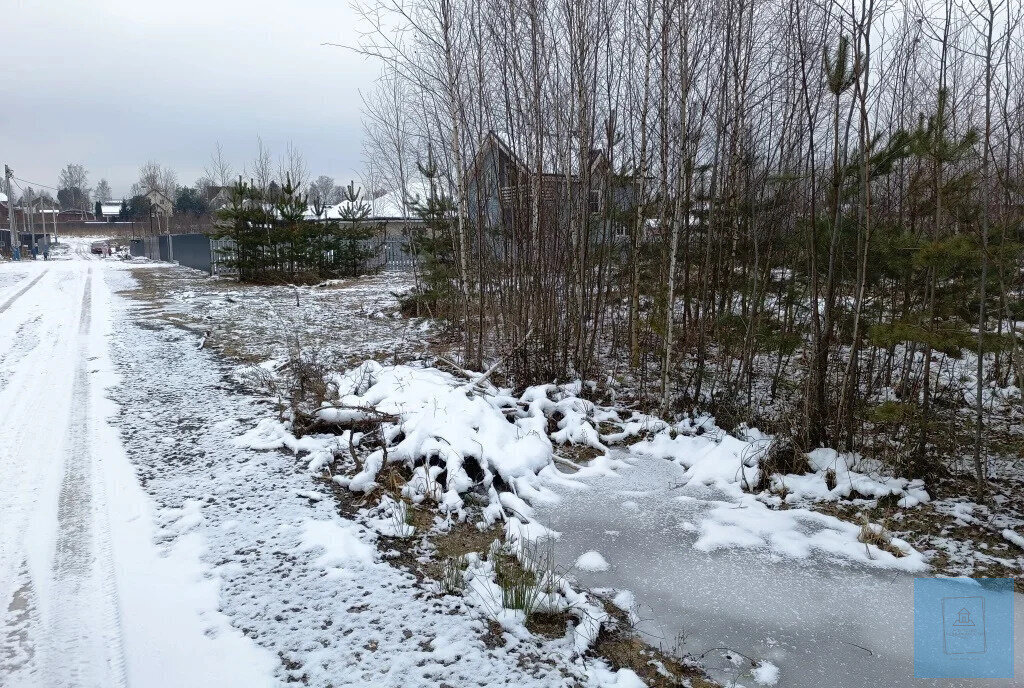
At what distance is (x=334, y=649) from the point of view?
113 inches

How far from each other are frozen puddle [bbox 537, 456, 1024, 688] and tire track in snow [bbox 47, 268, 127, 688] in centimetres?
235

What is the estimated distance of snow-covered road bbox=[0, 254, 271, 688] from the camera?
8.86ft

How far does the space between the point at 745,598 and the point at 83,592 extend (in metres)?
3.46

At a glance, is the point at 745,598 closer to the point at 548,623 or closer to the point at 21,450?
the point at 548,623

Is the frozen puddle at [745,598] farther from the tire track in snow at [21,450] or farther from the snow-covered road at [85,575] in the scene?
the tire track in snow at [21,450]

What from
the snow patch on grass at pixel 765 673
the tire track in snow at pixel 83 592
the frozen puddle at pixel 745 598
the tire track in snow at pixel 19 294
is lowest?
the snow patch on grass at pixel 765 673

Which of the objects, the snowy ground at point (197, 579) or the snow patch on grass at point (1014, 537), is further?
the snow patch on grass at point (1014, 537)

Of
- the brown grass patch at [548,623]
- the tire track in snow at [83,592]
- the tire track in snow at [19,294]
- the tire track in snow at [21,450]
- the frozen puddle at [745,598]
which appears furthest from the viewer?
the tire track in snow at [19,294]

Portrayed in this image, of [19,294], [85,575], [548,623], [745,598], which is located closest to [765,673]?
[745,598]

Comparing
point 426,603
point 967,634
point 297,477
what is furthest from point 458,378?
point 967,634

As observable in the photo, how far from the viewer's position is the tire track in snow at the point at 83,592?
268 centimetres

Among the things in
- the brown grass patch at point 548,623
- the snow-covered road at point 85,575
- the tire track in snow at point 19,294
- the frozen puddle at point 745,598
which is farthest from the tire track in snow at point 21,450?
the tire track in snow at point 19,294

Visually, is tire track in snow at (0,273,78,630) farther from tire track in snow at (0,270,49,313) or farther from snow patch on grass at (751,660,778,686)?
tire track in snow at (0,270,49,313)

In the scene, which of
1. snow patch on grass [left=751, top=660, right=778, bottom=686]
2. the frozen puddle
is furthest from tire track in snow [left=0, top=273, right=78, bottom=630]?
snow patch on grass [left=751, top=660, right=778, bottom=686]
